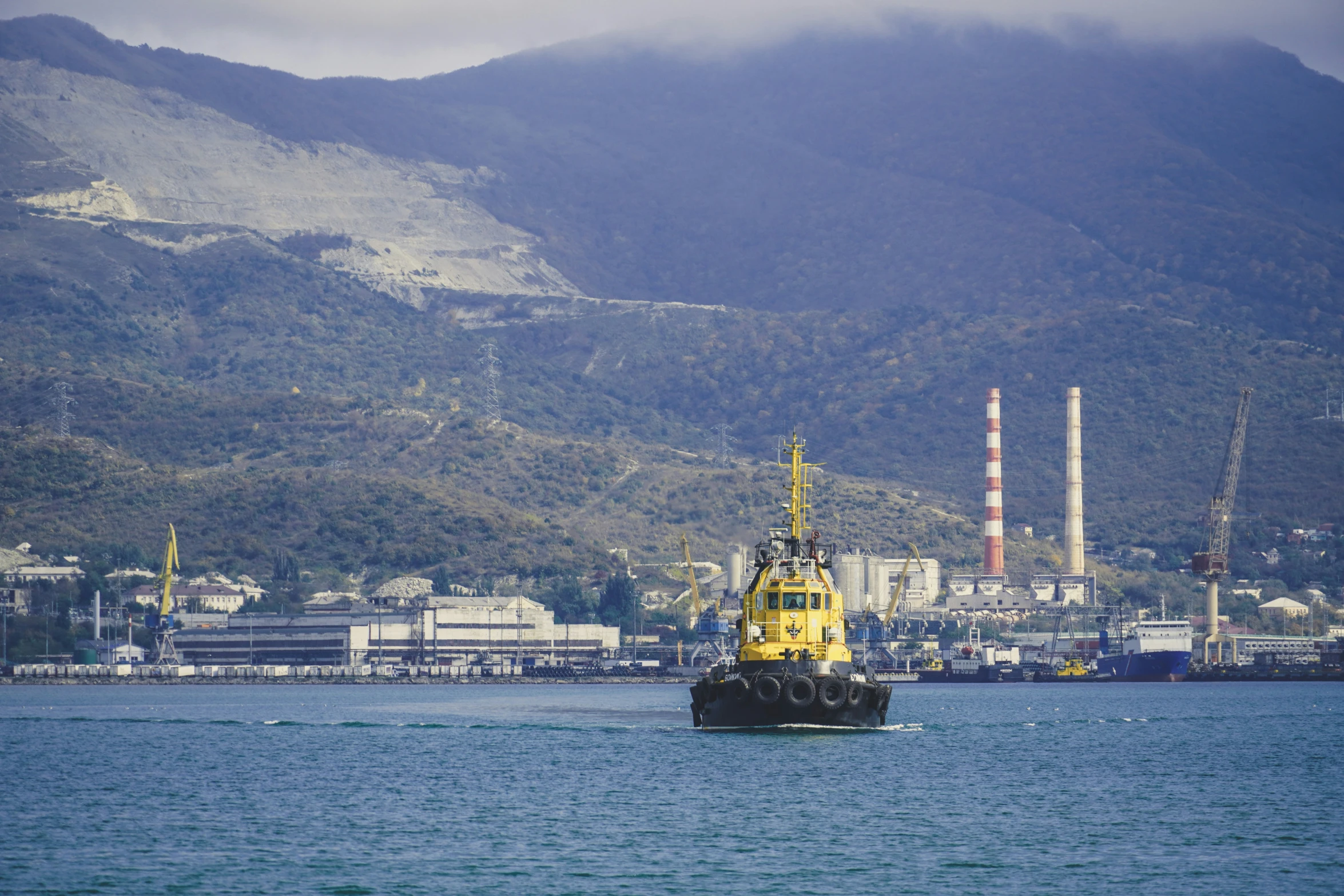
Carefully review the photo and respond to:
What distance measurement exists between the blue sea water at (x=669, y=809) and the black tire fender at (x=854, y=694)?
255 cm

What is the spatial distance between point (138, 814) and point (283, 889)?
678 inches

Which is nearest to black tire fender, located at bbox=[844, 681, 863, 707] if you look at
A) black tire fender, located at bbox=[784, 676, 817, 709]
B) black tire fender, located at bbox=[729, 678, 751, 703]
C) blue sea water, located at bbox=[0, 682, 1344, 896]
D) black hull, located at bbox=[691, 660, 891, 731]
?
black hull, located at bbox=[691, 660, 891, 731]

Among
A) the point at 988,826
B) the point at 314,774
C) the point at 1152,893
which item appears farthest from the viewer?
the point at 314,774

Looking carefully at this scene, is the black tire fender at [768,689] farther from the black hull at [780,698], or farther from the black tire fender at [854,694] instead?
the black tire fender at [854,694]

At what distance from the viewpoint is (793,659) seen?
8919 centimetres

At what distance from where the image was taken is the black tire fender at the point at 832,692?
3538 inches

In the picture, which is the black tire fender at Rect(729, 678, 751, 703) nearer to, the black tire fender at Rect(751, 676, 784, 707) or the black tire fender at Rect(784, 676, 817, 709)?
the black tire fender at Rect(751, 676, 784, 707)

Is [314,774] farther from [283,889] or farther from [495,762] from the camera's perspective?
[283,889]

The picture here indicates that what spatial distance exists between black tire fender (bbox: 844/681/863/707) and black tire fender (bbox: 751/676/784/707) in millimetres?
3656

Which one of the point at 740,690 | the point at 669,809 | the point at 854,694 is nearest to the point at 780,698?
the point at 740,690

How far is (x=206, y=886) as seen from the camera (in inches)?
2185

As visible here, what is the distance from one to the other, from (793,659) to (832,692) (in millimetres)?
2720

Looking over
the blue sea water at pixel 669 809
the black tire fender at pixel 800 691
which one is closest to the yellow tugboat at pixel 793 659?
the black tire fender at pixel 800 691

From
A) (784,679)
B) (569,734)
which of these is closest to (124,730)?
(569,734)
